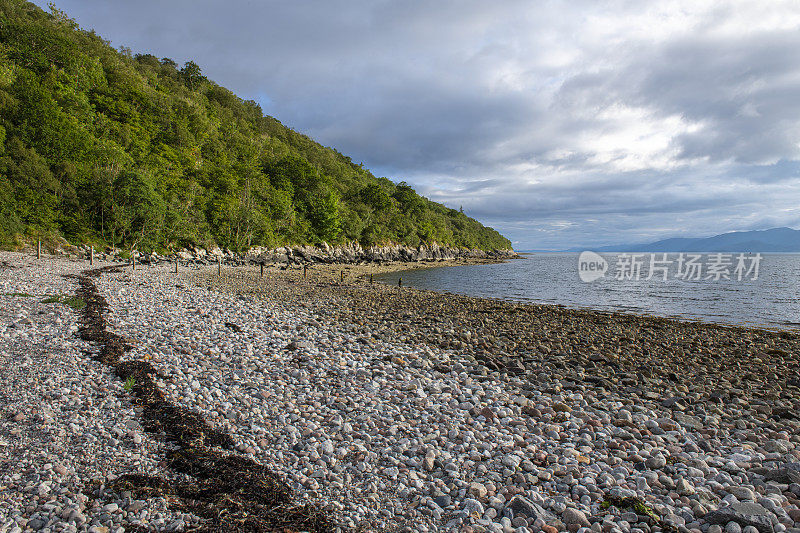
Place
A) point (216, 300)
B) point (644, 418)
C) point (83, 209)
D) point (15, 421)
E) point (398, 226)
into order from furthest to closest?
point (398, 226)
point (83, 209)
point (216, 300)
point (644, 418)
point (15, 421)

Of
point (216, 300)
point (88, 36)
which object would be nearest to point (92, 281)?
point (216, 300)

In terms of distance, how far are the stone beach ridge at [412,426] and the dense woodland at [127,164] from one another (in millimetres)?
31922

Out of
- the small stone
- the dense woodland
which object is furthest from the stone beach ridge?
the dense woodland

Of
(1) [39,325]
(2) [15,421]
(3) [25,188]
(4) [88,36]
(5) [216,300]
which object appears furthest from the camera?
(4) [88,36]

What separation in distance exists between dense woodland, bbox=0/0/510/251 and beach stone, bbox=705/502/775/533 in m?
45.4

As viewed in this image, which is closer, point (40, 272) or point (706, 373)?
point (706, 373)

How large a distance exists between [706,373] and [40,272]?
104 feet

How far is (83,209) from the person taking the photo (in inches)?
1526

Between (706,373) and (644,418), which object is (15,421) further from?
(706,373)

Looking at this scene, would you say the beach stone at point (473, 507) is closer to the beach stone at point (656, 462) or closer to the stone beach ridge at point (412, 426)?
the stone beach ridge at point (412, 426)

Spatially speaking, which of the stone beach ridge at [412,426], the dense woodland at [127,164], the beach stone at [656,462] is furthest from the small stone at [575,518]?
the dense woodland at [127,164]

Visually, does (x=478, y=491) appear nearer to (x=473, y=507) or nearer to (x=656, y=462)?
(x=473, y=507)

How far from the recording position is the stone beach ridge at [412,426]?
454cm

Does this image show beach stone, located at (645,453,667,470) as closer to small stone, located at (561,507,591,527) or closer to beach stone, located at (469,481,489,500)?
small stone, located at (561,507,591,527)
